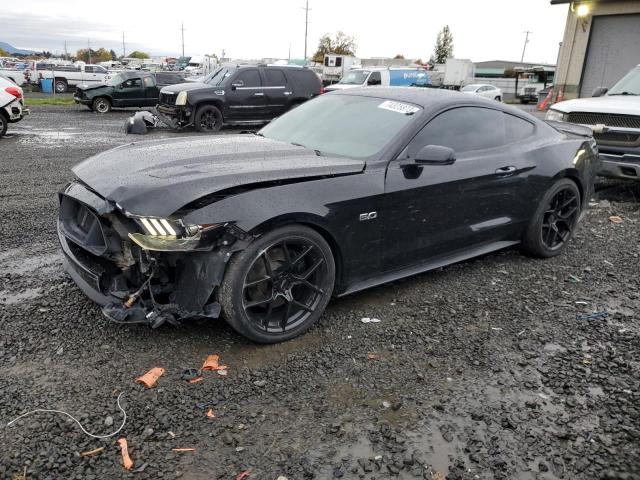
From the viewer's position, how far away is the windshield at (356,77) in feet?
74.3

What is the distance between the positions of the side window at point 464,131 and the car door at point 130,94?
17.7m

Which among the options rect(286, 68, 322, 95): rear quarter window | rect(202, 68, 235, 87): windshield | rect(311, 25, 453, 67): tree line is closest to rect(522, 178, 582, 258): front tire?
rect(286, 68, 322, 95): rear quarter window

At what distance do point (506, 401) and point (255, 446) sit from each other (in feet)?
4.61

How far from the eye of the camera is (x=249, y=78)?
14.4 meters

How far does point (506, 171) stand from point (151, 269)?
2.98 meters

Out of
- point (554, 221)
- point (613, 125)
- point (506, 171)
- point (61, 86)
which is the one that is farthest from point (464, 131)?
point (61, 86)

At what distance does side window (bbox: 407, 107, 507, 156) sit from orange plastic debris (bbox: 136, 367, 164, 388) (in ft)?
7.32

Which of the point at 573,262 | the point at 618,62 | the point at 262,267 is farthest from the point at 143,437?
the point at 618,62

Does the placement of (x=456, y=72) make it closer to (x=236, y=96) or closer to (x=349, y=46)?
(x=236, y=96)

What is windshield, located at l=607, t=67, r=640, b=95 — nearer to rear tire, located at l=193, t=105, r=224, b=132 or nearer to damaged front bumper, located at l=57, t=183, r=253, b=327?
damaged front bumper, located at l=57, t=183, r=253, b=327

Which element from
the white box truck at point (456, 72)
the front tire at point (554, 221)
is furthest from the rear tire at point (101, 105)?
the white box truck at point (456, 72)

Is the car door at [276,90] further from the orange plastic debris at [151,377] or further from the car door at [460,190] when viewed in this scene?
the orange plastic debris at [151,377]

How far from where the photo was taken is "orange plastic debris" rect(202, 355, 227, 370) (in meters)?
3.04

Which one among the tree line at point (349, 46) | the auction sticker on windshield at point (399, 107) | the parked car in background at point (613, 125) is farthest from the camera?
the tree line at point (349, 46)
